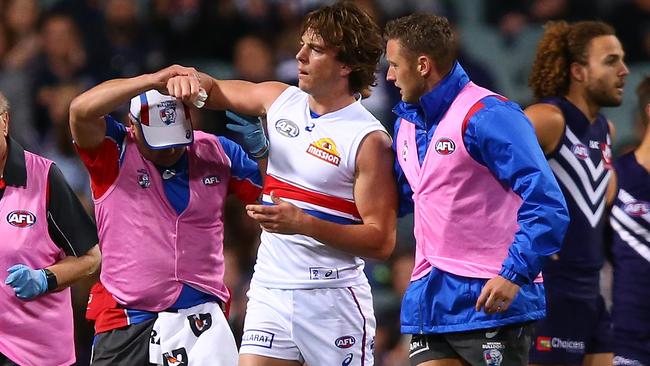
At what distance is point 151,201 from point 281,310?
734mm

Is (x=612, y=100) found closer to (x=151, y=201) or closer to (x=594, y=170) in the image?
(x=594, y=170)

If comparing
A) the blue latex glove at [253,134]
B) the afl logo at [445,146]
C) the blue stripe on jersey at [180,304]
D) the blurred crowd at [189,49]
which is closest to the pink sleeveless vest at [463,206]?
the afl logo at [445,146]

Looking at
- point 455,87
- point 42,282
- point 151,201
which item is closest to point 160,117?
point 151,201

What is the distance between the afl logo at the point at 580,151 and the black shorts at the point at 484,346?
1.36 metres

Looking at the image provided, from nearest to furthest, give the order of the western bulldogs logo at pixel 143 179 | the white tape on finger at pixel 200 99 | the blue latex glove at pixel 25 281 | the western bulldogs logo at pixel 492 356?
the western bulldogs logo at pixel 492 356 → the blue latex glove at pixel 25 281 → the white tape on finger at pixel 200 99 → the western bulldogs logo at pixel 143 179

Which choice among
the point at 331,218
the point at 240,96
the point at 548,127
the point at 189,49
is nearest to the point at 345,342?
the point at 331,218

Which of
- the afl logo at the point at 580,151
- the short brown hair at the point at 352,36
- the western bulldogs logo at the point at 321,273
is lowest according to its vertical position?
the western bulldogs logo at the point at 321,273

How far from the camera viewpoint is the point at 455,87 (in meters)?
5.72

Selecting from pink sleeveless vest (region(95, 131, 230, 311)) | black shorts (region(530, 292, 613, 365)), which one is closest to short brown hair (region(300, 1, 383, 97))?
pink sleeveless vest (region(95, 131, 230, 311))

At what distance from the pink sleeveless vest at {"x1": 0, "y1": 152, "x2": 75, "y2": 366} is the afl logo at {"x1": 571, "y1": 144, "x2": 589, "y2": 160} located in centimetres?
253

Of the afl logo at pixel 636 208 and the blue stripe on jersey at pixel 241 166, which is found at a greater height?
the blue stripe on jersey at pixel 241 166

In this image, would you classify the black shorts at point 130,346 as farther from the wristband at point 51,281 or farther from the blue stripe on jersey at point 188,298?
the wristband at point 51,281

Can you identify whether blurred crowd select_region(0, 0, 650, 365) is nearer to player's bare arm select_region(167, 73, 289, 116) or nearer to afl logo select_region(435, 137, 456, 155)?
player's bare arm select_region(167, 73, 289, 116)

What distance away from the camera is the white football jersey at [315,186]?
5.91m
